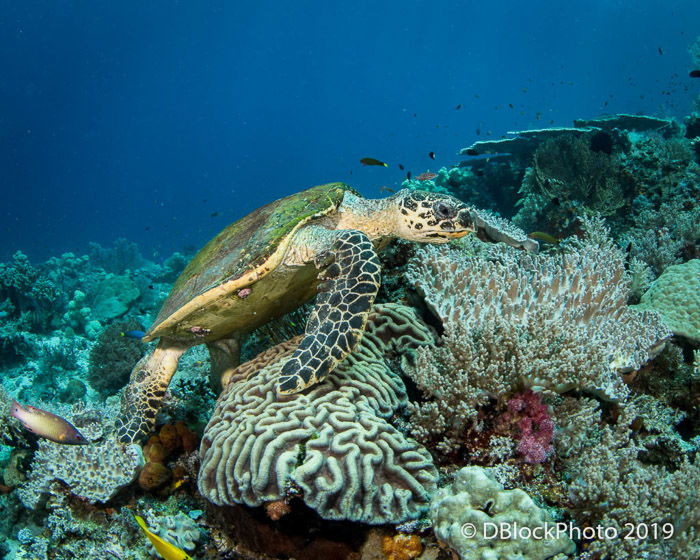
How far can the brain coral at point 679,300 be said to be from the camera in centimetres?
363

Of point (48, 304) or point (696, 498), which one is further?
point (48, 304)

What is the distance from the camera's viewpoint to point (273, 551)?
8.11 feet

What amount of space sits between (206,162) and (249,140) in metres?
16.8

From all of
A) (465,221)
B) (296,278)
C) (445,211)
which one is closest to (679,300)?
(465,221)

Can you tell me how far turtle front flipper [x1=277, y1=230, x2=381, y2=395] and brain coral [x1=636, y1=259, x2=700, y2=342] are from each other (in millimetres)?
2884

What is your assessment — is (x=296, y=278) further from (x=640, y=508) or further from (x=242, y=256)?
(x=640, y=508)

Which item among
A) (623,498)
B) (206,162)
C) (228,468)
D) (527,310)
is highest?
(206,162)

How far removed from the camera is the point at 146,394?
12.8ft

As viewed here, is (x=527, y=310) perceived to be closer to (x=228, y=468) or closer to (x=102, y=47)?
(x=228, y=468)

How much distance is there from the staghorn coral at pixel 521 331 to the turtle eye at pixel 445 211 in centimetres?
42

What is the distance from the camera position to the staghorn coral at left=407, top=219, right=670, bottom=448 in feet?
8.61

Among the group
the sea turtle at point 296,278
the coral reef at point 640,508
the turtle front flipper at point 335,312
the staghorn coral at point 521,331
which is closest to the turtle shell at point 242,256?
the sea turtle at point 296,278

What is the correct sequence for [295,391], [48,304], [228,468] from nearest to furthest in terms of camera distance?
[228,468] → [295,391] → [48,304]

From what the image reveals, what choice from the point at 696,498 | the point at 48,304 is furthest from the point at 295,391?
the point at 48,304
